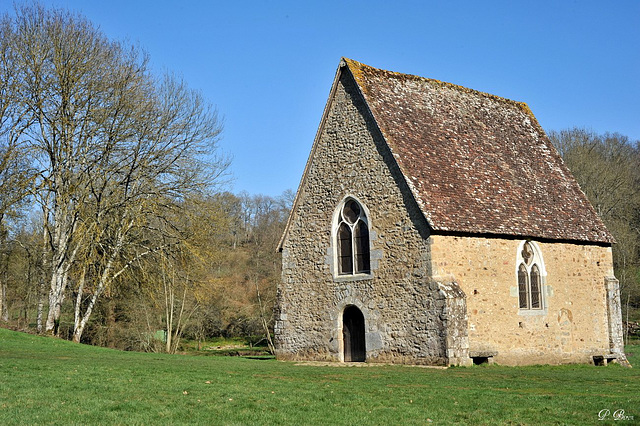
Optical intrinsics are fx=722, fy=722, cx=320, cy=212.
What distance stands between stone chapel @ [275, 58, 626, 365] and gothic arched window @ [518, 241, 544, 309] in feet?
0.11

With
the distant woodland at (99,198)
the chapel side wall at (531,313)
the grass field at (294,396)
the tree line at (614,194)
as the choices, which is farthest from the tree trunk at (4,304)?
the tree line at (614,194)

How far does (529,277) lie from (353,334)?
5.89m

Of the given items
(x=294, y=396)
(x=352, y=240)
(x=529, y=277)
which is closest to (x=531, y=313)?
(x=529, y=277)

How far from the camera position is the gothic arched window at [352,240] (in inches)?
883

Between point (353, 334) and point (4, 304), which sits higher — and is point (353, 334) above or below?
below

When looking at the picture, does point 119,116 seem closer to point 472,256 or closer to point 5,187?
point 5,187

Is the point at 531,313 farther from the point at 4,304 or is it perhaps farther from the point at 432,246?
the point at 4,304

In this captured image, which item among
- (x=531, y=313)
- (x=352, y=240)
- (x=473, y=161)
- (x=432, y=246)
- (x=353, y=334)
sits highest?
(x=473, y=161)

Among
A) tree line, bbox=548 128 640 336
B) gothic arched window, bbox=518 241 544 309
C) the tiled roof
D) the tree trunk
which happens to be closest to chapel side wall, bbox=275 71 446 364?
the tiled roof

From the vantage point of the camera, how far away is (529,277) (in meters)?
22.9

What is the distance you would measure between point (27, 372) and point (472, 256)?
1257 centimetres

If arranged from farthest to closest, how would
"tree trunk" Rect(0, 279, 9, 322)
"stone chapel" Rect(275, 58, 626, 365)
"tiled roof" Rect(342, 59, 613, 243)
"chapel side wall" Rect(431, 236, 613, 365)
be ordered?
"tree trunk" Rect(0, 279, 9, 322) → "tiled roof" Rect(342, 59, 613, 243) → "chapel side wall" Rect(431, 236, 613, 365) → "stone chapel" Rect(275, 58, 626, 365)

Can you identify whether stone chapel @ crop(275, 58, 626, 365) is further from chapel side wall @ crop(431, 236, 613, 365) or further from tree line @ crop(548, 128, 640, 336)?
tree line @ crop(548, 128, 640, 336)

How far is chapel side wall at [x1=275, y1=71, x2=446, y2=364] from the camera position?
67.9ft
